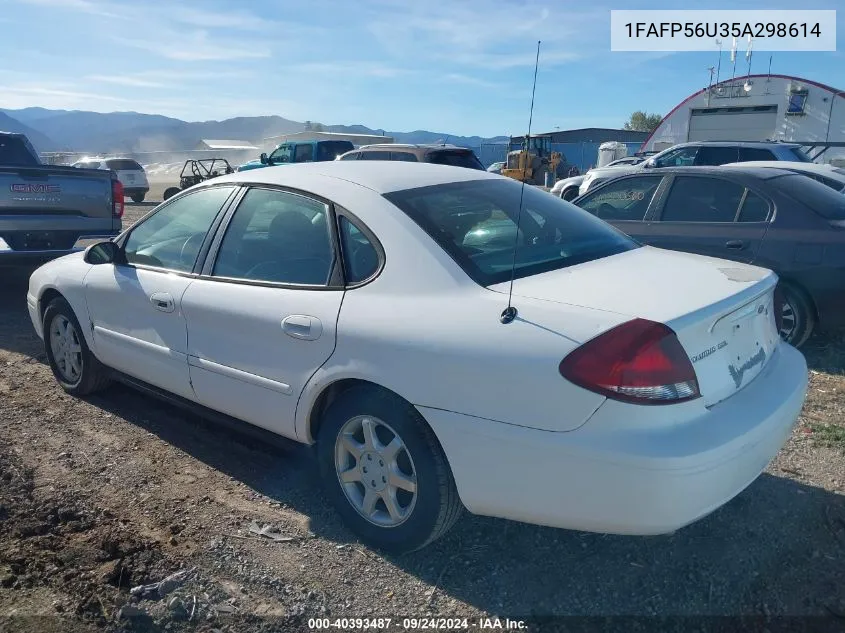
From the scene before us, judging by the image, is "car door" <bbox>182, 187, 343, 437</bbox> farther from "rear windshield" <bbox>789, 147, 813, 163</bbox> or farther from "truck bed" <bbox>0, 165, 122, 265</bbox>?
"rear windshield" <bbox>789, 147, 813, 163</bbox>

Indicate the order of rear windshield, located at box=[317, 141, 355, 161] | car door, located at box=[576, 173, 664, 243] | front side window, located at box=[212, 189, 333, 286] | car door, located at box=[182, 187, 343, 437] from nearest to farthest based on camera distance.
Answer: car door, located at box=[182, 187, 343, 437]
front side window, located at box=[212, 189, 333, 286]
car door, located at box=[576, 173, 664, 243]
rear windshield, located at box=[317, 141, 355, 161]

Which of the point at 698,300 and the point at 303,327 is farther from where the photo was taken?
the point at 303,327

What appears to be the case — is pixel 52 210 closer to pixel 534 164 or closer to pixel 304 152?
pixel 304 152

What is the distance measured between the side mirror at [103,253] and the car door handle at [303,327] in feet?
5.57

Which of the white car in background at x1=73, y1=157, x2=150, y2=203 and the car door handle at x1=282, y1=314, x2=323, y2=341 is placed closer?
the car door handle at x1=282, y1=314, x2=323, y2=341

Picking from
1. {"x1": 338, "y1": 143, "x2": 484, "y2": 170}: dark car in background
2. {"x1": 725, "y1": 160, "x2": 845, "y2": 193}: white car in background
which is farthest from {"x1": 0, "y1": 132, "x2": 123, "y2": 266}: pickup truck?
{"x1": 725, "y1": 160, "x2": 845, "y2": 193}: white car in background

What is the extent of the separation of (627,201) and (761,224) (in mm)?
1390

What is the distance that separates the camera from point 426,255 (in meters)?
2.83

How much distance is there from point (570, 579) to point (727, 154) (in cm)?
1365

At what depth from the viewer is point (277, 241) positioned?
11.3ft

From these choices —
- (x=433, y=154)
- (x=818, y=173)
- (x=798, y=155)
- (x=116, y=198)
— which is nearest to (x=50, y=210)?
(x=116, y=198)

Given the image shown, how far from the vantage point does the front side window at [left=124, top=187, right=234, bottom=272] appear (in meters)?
3.75

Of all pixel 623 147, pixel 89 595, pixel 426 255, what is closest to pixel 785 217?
pixel 426 255

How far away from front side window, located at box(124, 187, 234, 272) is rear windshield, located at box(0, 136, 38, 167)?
18.0ft
